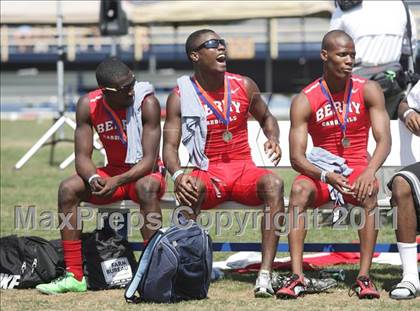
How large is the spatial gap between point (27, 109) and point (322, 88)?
24.9 m

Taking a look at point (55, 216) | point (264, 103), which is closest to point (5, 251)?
point (264, 103)

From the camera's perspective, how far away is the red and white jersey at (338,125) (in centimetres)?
644

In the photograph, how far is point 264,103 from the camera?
267 inches

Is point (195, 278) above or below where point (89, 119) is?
below

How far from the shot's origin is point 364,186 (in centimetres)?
609

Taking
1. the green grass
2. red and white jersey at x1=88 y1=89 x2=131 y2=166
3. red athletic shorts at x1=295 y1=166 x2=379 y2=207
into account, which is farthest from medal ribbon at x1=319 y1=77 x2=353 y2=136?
red and white jersey at x1=88 y1=89 x2=131 y2=166

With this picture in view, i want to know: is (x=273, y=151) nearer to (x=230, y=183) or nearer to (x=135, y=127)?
(x=230, y=183)

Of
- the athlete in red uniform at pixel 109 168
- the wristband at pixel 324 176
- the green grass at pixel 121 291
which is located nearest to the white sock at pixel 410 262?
the green grass at pixel 121 291

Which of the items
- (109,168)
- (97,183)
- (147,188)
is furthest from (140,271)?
(109,168)

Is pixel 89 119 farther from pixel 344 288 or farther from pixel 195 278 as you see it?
pixel 344 288

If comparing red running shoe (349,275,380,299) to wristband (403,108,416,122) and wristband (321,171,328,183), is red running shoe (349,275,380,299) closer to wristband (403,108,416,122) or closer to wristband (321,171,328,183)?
wristband (321,171,328,183)

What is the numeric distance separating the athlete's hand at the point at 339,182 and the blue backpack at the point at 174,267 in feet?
2.77

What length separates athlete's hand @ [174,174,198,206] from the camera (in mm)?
6254

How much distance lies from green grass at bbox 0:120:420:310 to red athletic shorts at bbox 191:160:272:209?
58cm
